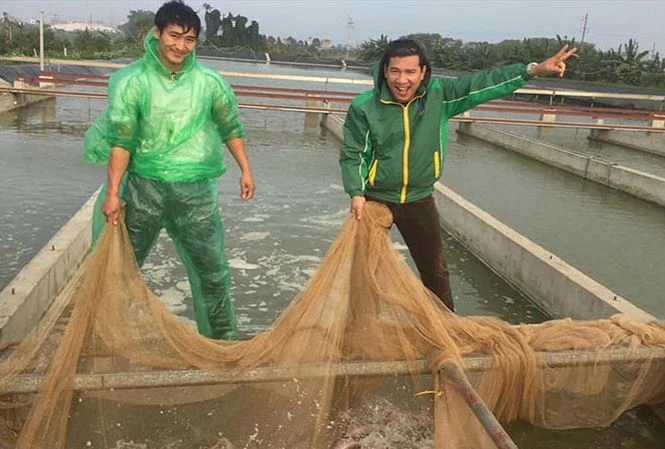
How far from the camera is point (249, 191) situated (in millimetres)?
3199

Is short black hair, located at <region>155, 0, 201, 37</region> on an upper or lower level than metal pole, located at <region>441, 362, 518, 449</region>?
upper

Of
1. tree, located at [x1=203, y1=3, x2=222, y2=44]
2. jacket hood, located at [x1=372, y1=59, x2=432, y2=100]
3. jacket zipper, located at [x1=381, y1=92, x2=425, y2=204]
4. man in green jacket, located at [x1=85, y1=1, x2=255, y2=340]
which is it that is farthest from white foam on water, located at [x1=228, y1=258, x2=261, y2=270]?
tree, located at [x1=203, y1=3, x2=222, y2=44]

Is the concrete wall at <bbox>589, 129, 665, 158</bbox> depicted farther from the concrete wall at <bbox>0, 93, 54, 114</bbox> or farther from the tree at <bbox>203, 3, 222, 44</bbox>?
the tree at <bbox>203, 3, 222, 44</bbox>

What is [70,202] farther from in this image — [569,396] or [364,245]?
[569,396]

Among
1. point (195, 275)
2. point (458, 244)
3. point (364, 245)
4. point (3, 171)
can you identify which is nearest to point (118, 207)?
point (195, 275)

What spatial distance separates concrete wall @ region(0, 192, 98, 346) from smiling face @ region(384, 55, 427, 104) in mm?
2387

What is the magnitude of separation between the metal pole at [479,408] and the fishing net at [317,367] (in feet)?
0.07

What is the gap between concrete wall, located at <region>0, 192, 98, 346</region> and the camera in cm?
386

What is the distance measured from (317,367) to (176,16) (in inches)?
66.8

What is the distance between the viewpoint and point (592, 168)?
1198 centimetres

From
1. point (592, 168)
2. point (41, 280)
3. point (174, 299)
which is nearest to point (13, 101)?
point (174, 299)

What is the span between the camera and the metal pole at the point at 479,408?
218cm

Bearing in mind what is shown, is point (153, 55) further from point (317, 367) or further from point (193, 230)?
point (317, 367)

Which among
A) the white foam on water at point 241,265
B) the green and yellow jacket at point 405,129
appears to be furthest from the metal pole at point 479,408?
the white foam on water at point 241,265
